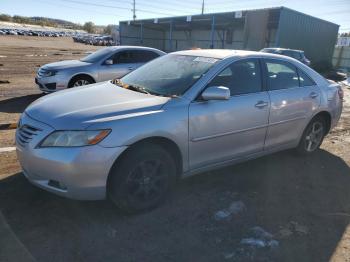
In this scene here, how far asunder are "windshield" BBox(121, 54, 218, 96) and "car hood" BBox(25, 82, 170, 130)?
0.25m

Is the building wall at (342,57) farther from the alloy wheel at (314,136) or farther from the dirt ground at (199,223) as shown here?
the dirt ground at (199,223)

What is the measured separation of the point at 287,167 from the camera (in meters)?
5.18

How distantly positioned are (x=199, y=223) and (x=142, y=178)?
74 centimetres

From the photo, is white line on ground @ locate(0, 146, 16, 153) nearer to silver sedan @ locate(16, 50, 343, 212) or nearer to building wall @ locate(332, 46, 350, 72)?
silver sedan @ locate(16, 50, 343, 212)

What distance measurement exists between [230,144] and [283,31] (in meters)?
23.0

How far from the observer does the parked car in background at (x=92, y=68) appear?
8.94 m

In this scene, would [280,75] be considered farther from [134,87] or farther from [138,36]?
[138,36]

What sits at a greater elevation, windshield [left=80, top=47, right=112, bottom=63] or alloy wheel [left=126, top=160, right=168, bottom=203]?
windshield [left=80, top=47, right=112, bottom=63]

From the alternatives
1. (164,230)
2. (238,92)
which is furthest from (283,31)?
(164,230)

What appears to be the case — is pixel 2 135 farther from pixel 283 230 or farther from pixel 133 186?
pixel 283 230

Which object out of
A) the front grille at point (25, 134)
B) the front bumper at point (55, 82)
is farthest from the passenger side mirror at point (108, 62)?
the front grille at point (25, 134)

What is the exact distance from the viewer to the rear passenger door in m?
4.61

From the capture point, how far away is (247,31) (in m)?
27.1

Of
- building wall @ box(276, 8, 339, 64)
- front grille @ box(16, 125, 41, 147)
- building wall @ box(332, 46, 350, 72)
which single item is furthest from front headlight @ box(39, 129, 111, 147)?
building wall @ box(332, 46, 350, 72)
